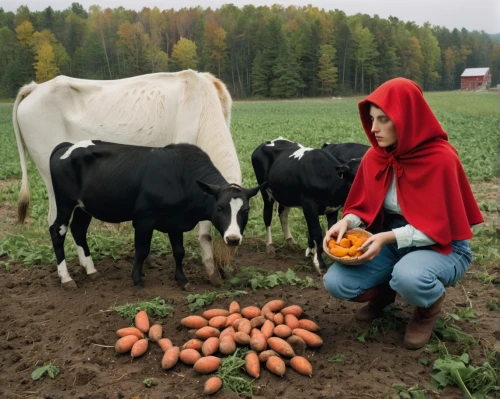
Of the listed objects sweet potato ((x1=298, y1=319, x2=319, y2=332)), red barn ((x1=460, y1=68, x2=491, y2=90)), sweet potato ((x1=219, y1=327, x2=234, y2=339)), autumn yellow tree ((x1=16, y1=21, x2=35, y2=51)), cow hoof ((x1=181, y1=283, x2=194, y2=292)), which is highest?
autumn yellow tree ((x1=16, y1=21, x2=35, y2=51))

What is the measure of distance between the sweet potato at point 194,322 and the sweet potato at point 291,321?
710 mm

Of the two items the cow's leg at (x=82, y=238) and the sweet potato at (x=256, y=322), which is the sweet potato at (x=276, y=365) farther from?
the cow's leg at (x=82, y=238)

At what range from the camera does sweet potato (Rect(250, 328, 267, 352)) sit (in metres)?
3.91

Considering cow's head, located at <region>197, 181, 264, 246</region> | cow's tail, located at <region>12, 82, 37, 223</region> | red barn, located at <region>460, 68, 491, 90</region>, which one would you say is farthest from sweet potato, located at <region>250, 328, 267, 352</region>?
red barn, located at <region>460, 68, 491, 90</region>

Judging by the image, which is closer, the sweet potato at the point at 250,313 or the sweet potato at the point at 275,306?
the sweet potato at the point at 250,313

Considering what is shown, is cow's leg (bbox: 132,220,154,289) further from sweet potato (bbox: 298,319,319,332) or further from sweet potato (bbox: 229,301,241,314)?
sweet potato (bbox: 298,319,319,332)

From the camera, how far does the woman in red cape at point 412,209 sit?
3730 mm

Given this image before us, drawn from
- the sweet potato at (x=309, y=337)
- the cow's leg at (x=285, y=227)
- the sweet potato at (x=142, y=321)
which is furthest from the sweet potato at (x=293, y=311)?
the cow's leg at (x=285, y=227)

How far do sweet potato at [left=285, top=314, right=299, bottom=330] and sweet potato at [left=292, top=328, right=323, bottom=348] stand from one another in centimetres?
14

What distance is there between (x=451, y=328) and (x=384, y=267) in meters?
0.77

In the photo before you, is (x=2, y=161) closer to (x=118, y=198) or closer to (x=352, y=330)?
(x=118, y=198)

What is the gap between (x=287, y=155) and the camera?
7.00m

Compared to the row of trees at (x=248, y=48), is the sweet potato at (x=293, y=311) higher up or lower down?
lower down

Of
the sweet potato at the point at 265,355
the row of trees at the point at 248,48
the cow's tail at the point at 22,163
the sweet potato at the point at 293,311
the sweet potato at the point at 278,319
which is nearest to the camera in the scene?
the sweet potato at the point at 265,355
